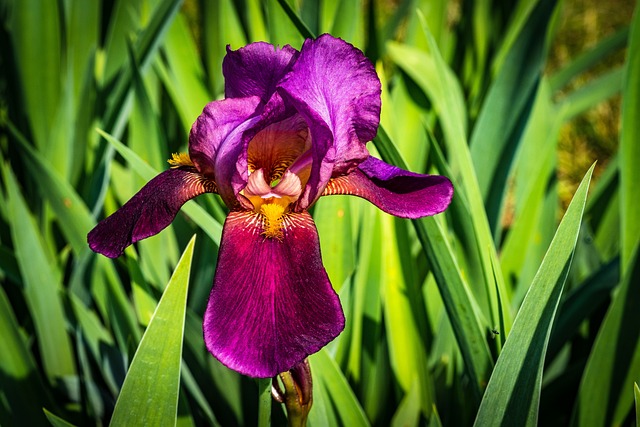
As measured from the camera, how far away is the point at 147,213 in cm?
67

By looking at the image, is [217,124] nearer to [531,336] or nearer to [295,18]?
[295,18]

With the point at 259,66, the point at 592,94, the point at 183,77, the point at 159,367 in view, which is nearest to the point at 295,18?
the point at 259,66

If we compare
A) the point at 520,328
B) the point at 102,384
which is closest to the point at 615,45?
the point at 520,328

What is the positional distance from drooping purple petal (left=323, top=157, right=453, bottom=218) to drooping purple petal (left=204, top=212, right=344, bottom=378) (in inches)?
3.7

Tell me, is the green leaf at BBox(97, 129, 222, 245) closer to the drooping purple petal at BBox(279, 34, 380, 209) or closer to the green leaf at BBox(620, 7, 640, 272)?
the drooping purple petal at BBox(279, 34, 380, 209)

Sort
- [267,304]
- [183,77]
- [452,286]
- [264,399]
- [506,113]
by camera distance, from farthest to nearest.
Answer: [183,77] < [506,113] < [452,286] < [264,399] < [267,304]

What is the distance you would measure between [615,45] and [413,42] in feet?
1.77

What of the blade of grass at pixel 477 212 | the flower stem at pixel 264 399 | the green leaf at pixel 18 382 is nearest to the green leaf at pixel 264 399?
the flower stem at pixel 264 399

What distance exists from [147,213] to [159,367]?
15cm

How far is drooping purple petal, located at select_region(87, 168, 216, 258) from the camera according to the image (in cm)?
66

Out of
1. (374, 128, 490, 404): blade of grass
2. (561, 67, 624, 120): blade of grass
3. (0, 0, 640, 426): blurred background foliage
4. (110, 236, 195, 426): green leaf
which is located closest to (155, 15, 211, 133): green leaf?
(0, 0, 640, 426): blurred background foliage

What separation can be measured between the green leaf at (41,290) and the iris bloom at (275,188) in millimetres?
435

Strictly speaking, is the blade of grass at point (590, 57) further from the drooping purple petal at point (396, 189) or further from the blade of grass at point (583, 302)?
the drooping purple petal at point (396, 189)

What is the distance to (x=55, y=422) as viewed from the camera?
2.66 ft
